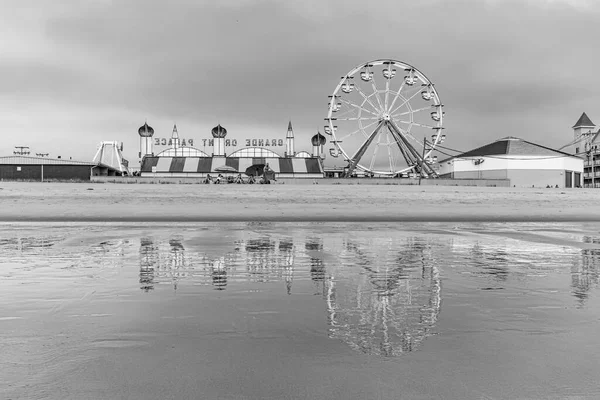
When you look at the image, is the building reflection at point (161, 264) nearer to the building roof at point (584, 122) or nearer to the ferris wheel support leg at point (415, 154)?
the ferris wheel support leg at point (415, 154)

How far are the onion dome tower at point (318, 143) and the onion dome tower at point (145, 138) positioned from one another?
129ft

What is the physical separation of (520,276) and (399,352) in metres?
4.90

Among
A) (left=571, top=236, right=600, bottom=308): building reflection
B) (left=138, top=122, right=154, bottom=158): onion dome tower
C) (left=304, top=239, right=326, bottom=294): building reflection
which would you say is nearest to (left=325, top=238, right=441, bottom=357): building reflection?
(left=304, top=239, right=326, bottom=294): building reflection

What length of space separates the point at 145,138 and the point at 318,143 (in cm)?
4168

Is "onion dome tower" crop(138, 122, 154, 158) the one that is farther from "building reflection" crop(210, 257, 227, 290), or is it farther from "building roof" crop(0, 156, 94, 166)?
"building reflection" crop(210, 257, 227, 290)

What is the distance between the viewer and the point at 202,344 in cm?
448

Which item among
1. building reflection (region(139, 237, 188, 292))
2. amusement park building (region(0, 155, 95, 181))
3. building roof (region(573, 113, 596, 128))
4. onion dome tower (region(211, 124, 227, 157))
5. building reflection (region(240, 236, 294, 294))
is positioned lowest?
building reflection (region(240, 236, 294, 294))

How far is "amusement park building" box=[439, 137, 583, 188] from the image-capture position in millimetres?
82375

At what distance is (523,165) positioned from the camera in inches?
3255

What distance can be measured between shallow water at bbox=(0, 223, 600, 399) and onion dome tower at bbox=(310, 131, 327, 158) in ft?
377

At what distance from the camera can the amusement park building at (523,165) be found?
8238 cm

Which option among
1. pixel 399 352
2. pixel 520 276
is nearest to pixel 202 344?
pixel 399 352

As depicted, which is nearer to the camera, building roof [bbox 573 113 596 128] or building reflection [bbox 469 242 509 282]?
building reflection [bbox 469 242 509 282]

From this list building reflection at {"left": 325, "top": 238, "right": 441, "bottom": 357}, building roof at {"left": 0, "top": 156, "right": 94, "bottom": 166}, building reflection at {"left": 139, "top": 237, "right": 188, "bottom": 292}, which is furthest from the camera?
building roof at {"left": 0, "top": 156, "right": 94, "bottom": 166}
